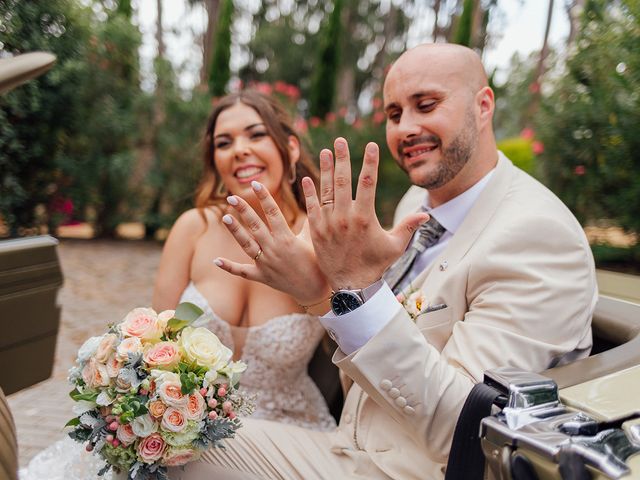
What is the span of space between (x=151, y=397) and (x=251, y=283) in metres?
1.19

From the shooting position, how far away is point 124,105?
10547mm

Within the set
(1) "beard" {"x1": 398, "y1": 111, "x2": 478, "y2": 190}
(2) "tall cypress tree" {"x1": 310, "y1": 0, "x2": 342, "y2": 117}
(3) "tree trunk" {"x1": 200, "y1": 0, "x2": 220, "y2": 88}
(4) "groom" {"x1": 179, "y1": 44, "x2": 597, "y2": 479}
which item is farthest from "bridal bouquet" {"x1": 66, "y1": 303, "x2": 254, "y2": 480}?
(3) "tree trunk" {"x1": 200, "y1": 0, "x2": 220, "y2": 88}

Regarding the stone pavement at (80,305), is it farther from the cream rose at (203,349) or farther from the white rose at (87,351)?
the cream rose at (203,349)

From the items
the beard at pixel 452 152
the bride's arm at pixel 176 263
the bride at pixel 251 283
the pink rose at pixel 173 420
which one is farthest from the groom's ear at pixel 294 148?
the pink rose at pixel 173 420

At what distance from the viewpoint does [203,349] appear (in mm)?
1588

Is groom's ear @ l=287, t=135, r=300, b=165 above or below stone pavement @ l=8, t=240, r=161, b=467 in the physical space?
above

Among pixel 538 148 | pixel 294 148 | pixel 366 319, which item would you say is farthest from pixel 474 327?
pixel 538 148

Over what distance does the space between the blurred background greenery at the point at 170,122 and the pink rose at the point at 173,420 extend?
2.12 metres

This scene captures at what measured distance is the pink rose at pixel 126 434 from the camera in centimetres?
149

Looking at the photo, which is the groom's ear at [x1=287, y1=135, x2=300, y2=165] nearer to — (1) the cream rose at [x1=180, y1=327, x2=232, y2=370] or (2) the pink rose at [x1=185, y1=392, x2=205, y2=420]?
(1) the cream rose at [x1=180, y1=327, x2=232, y2=370]

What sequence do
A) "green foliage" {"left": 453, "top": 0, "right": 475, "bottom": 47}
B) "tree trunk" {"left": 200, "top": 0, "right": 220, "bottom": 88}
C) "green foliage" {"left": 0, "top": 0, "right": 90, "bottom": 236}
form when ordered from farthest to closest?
Answer: 1. "tree trunk" {"left": 200, "top": 0, "right": 220, "bottom": 88}
2. "green foliage" {"left": 453, "top": 0, "right": 475, "bottom": 47}
3. "green foliage" {"left": 0, "top": 0, "right": 90, "bottom": 236}

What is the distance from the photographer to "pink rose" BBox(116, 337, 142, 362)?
5.05 feet

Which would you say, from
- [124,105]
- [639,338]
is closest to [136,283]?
[124,105]

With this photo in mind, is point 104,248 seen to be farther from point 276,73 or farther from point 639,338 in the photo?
point 276,73
